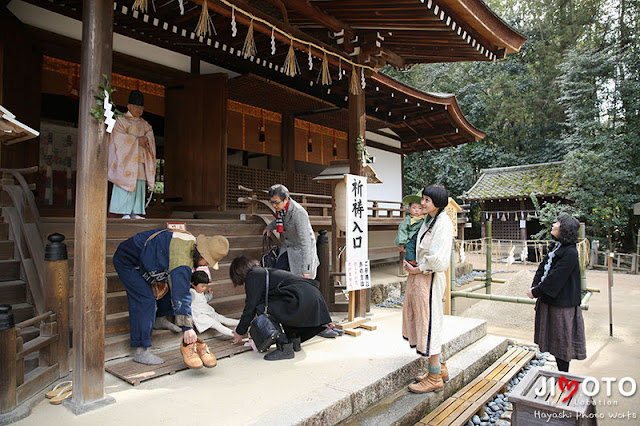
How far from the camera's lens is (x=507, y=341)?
611 centimetres

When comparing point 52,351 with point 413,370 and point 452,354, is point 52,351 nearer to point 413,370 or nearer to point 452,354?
point 413,370

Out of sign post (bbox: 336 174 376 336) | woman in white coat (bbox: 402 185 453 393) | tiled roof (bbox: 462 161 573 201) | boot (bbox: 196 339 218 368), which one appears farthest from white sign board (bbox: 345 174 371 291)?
tiled roof (bbox: 462 161 573 201)

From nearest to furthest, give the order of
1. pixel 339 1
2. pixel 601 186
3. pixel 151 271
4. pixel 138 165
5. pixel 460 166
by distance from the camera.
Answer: pixel 151 271 → pixel 339 1 → pixel 138 165 → pixel 601 186 → pixel 460 166

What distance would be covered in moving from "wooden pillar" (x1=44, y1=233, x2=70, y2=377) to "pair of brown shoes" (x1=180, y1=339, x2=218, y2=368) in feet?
3.42

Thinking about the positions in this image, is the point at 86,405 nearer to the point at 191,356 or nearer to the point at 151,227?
the point at 191,356

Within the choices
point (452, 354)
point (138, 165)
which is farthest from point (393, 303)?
point (138, 165)

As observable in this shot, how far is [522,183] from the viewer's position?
2228 cm

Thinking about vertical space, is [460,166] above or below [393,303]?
above

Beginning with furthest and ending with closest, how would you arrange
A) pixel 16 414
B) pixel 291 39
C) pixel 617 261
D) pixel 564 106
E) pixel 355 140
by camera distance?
pixel 564 106, pixel 617 261, pixel 355 140, pixel 291 39, pixel 16 414

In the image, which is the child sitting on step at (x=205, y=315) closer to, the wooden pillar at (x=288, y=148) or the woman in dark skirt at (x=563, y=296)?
the woman in dark skirt at (x=563, y=296)

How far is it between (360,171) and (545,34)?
30232 millimetres

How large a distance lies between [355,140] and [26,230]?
4117 mm

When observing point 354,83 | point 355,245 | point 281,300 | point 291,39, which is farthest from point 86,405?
point 354,83

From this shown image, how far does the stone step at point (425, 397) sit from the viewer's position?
11.0 feet
